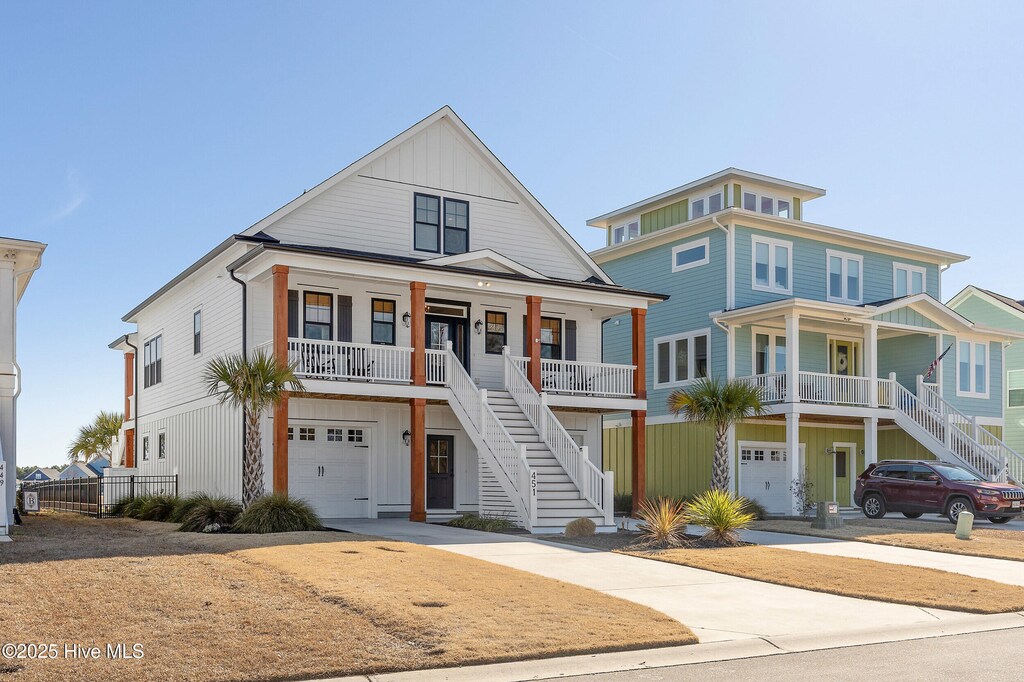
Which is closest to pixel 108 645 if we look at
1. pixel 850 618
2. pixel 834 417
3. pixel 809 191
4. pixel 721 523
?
pixel 850 618

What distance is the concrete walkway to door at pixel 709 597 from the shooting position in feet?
37.3

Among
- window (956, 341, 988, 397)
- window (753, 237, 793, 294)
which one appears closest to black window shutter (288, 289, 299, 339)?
window (753, 237, 793, 294)

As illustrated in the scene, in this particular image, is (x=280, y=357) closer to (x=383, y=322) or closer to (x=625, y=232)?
(x=383, y=322)

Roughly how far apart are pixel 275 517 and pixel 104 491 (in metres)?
12.5

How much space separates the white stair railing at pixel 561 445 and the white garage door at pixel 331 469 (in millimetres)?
4034

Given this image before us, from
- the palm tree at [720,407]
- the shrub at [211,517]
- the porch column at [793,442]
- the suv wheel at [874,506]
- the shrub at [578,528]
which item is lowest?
the suv wheel at [874,506]

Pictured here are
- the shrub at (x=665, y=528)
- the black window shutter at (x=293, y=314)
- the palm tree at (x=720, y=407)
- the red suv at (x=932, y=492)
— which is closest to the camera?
the shrub at (x=665, y=528)

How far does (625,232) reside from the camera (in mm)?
38656

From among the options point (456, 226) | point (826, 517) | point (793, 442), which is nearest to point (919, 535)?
point (826, 517)

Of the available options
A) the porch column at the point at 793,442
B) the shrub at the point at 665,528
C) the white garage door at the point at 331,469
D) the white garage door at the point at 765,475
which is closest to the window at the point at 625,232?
the white garage door at the point at 765,475

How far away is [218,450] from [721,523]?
13240 mm

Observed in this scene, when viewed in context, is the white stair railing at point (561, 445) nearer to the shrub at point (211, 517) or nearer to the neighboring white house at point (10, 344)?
the shrub at point (211, 517)

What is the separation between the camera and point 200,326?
93.2ft

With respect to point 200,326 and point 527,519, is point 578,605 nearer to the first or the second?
point 527,519
